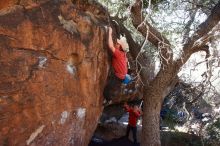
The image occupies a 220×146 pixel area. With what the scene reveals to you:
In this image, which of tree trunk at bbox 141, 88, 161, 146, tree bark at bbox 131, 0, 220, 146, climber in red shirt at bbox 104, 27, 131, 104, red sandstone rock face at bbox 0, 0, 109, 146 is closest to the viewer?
red sandstone rock face at bbox 0, 0, 109, 146

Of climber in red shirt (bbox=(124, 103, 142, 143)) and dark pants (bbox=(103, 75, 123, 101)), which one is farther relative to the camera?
climber in red shirt (bbox=(124, 103, 142, 143))

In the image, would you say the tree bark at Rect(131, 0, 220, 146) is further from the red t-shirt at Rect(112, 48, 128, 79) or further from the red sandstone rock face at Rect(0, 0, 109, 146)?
the red sandstone rock face at Rect(0, 0, 109, 146)

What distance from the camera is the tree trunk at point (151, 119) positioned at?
10977mm

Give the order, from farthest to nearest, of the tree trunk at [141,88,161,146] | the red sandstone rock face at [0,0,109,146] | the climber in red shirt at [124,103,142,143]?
1. the climber in red shirt at [124,103,142,143]
2. the tree trunk at [141,88,161,146]
3. the red sandstone rock face at [0,0,109,146]

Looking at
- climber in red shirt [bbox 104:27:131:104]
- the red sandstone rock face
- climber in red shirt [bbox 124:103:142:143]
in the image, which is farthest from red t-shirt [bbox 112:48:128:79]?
climber in red shirt [bbox 124:103:142:143]

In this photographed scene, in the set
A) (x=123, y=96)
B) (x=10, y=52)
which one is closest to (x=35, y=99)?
(x=10, y=52)

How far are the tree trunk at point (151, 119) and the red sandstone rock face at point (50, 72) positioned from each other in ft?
8.62

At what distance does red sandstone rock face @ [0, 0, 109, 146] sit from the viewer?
22.4 ft

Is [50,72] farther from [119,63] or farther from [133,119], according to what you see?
[133,119]

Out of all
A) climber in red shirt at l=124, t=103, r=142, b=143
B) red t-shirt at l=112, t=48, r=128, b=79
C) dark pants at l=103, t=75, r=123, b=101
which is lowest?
climber in red shirt at l=124, t=103, r=142, b=143

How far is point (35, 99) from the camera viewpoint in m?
7.23

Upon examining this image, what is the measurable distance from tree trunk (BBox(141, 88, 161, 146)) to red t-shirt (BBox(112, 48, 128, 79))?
7.56 feet

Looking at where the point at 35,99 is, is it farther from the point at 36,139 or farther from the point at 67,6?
the point at 67,6

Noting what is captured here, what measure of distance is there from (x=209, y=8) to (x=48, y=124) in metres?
6.68
